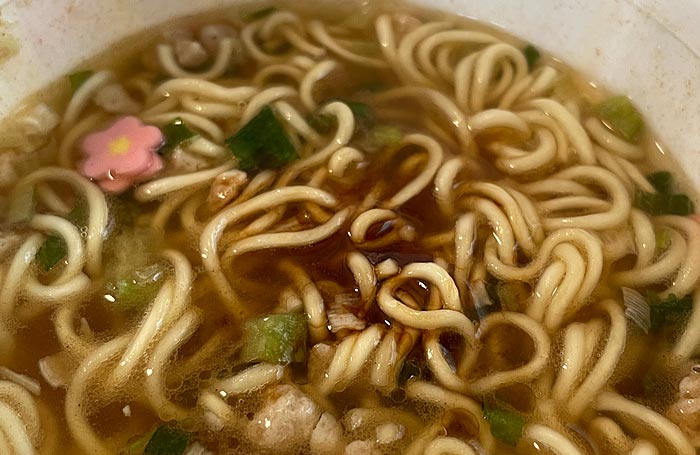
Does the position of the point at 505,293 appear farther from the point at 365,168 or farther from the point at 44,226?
the point at 44,226

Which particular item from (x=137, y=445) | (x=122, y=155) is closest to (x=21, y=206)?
(x=122, y=155)

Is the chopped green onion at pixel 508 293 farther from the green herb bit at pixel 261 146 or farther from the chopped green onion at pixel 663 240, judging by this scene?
the green herb bit at pixel 261 146

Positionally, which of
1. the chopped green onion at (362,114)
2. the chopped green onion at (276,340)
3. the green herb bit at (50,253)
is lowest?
the green herb bit at (50,253)

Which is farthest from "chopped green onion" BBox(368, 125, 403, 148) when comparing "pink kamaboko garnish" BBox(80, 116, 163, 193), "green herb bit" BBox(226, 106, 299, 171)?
"pink kamaboko garnish" BBox(80, 116, 163, 193)

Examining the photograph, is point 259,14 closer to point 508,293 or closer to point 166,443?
point 508,293

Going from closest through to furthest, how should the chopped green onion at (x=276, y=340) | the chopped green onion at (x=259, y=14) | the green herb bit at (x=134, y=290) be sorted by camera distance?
the chopped green onion at (x=276, y=340) → the green herb bit at (x=134, y=290) → the chopped green onion at (x=259, y=14)

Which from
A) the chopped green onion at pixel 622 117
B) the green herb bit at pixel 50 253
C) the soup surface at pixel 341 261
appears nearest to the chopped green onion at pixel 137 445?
the soup surface at pixel 341 261

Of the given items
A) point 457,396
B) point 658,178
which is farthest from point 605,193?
point 457,396
